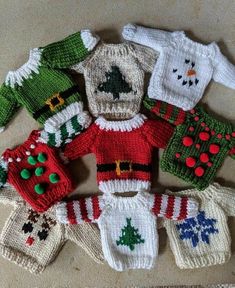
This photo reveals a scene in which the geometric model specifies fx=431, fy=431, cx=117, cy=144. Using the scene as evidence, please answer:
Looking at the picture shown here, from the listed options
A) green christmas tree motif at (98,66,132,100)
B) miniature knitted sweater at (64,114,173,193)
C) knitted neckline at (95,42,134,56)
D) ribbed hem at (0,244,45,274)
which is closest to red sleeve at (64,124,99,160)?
miniature knitted sweater at (64,114,173,193)

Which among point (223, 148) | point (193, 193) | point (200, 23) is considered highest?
point (200, 23)

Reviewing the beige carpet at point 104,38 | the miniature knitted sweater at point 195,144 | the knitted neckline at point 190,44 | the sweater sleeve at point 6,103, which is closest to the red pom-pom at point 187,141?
the miniature knitted sweater at point 195,144

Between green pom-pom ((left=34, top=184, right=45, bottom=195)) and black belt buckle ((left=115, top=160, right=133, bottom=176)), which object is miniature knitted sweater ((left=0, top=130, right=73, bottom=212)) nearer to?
green pom-pom ((left=34, top=184, right=45, bottom=195))

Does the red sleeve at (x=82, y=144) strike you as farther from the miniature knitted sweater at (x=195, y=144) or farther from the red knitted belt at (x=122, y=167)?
the miniature knitted sweater at (x=195, y=144)

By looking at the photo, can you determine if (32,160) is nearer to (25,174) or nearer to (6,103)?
(25,174)

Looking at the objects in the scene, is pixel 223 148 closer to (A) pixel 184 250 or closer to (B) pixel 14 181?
(A) pixel 184 250

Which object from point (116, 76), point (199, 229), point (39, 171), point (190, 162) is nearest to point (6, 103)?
point (39, 171)

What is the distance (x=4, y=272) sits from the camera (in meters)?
1.26

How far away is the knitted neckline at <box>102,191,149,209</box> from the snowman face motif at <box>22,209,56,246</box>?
6.8 inches

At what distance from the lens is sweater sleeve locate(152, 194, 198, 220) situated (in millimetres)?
1198

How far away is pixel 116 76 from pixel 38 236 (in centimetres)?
50

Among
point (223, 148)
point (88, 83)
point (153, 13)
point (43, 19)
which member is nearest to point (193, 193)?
point (223, 148)

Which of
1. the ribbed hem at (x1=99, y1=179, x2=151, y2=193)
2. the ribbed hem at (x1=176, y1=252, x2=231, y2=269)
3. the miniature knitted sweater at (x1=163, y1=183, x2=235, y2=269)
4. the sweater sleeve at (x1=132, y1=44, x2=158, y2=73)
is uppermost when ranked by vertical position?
the sweater sleeve at (x1=132, y1=44, x2=158, y2=73)

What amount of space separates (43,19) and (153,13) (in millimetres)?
320
